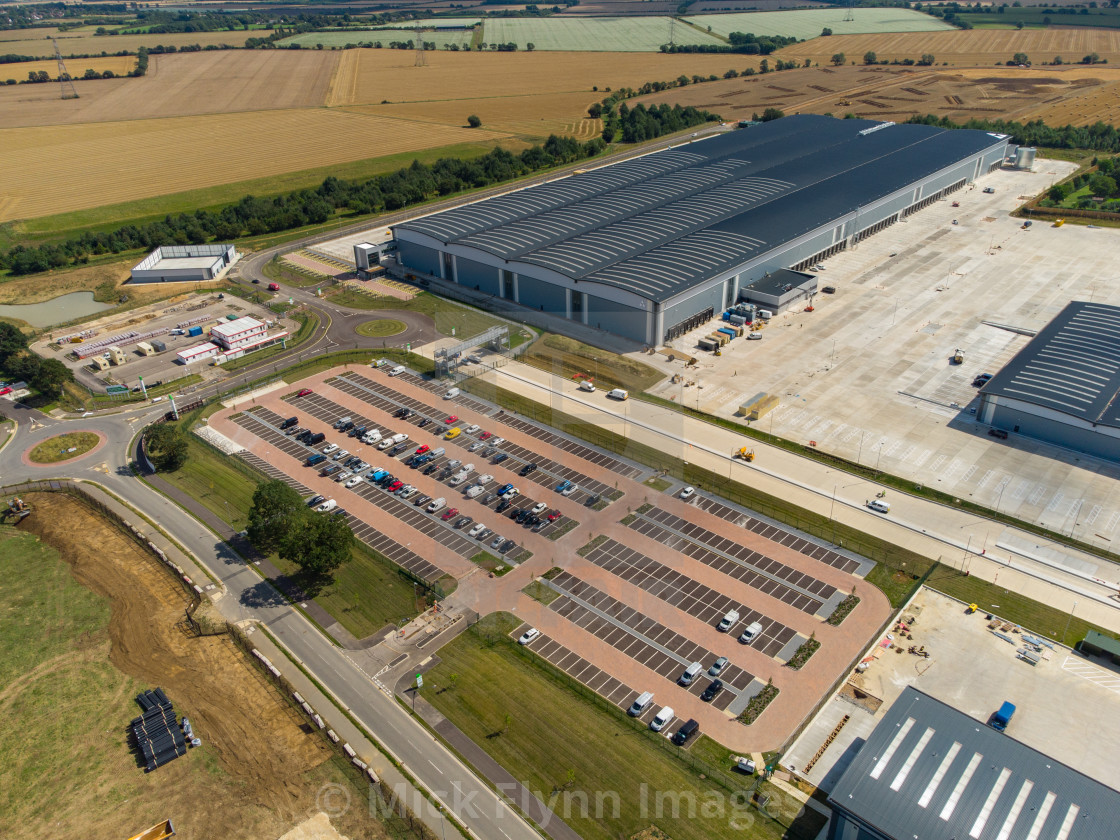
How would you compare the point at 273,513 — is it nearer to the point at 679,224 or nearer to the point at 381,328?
the point at 381,328

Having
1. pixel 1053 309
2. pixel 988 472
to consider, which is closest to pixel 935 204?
pixel 1053 309

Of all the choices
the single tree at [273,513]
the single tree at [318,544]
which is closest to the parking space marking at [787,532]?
the single tree at [318,544]

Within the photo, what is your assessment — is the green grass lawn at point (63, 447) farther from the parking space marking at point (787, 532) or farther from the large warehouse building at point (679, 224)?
the parking space marking at point (787, 532)

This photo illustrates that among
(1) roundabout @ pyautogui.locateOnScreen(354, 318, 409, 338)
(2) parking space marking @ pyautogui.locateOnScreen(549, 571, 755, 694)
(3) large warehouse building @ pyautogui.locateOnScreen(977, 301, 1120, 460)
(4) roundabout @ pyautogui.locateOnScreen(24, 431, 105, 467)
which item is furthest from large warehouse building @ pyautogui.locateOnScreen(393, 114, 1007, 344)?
(4) roundabout @ pyautogui.locateOnScreen(24, 431, 105, 467)

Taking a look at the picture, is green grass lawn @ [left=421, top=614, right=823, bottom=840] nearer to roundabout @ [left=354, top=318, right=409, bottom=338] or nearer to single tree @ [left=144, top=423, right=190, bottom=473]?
single tree @ [left=144, top=423, right=190, bottom=473]

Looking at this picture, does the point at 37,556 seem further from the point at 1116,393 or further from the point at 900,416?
the point at 1116,393
